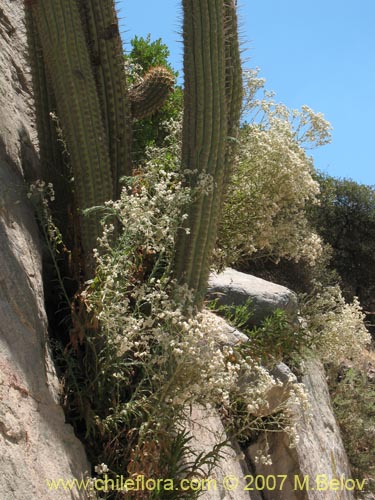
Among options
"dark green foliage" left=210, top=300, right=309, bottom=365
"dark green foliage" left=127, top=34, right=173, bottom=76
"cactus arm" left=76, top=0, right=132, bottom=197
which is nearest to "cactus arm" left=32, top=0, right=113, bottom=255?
"cactus arm" left=76, top=0, right=132, bottom=197

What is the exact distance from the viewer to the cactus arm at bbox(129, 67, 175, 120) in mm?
5988

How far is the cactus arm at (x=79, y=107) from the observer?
4914mm

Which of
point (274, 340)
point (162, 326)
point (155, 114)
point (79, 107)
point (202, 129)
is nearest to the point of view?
point (162, 326)

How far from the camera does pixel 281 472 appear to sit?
6.19 meters

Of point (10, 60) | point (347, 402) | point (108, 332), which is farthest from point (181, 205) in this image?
point (347, 402)

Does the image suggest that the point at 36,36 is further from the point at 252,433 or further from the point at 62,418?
the point at 252,433

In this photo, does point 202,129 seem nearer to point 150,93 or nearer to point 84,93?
point 84,93

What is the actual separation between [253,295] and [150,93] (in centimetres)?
186

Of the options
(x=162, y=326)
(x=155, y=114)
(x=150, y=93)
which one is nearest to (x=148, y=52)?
(x=155, y=114)

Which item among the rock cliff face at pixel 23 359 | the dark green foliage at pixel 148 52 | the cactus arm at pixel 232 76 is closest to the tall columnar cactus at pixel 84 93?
the rock cliff face at pixel 23 359

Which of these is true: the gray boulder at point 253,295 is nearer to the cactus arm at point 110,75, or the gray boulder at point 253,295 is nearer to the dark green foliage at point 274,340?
the dark green foliage at point 274,340

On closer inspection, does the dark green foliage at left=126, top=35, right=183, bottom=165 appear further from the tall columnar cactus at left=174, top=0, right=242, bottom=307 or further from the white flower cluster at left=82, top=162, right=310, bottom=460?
the white flower cluster at left=82, top=162, right=310, bottom=460

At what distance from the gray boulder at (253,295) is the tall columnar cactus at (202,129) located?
1370mm

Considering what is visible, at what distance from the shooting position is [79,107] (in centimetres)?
493
